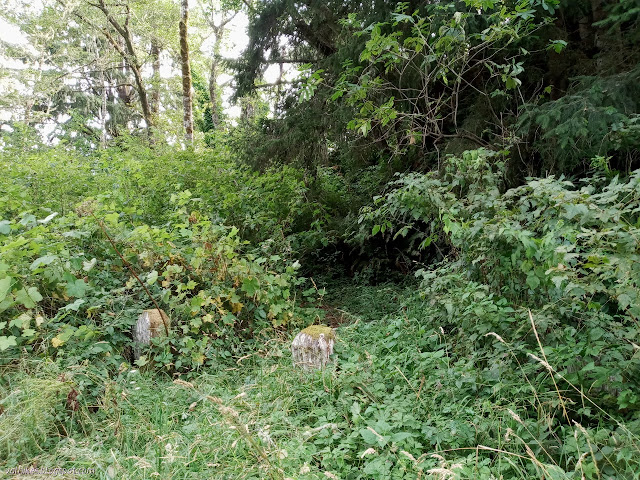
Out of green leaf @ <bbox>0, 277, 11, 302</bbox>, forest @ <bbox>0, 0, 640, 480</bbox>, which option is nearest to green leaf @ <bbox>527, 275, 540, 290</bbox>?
forest @ <bbox>0, 0, 640, 480</bbox>

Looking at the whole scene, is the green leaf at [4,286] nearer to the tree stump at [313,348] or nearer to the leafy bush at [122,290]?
the leafy bush at [122,290]

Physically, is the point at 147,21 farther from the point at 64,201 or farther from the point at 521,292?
the point at 521,292

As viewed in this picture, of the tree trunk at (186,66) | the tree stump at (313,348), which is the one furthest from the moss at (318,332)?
the tree trunk at (186,66)

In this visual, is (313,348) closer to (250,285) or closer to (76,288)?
(250,285)

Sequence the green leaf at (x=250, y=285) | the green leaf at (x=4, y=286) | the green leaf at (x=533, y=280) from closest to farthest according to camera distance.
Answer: the green leaf at (x=533, y=280)
the green leaf at (x=4, y=286)
the green leaf at (x=250, y=285)

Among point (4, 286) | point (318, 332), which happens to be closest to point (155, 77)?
point (4, 286)

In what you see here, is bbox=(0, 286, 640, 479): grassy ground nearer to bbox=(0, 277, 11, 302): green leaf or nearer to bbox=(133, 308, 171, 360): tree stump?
bbox=(133, 308, 171, 360): tree stump

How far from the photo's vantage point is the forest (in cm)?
220

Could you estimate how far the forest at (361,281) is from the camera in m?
2.20

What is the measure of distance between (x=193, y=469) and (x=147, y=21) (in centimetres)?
1627

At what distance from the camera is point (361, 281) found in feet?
22.0

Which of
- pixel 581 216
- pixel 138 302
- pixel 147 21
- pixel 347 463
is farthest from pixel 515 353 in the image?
pixel 147 21

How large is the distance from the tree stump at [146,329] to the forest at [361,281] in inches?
1.8

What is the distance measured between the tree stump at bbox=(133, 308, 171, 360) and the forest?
45 millimetres
